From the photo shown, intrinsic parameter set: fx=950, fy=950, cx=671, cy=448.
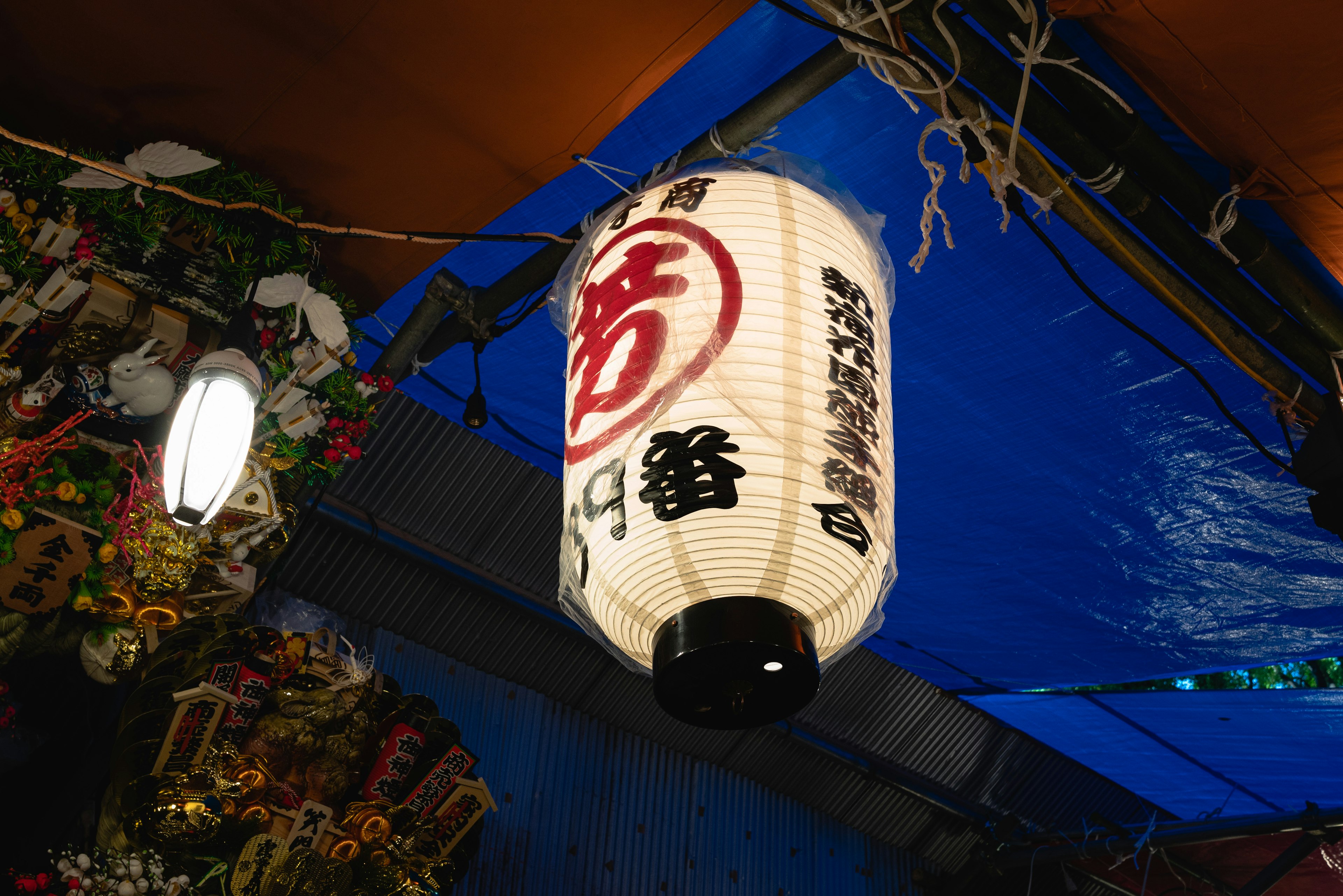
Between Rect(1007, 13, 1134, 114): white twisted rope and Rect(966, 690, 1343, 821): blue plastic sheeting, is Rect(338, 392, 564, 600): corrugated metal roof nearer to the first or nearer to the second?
Rect(1007, 13, 1134, 114): white twisted rope

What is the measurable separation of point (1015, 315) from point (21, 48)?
3.84 metres

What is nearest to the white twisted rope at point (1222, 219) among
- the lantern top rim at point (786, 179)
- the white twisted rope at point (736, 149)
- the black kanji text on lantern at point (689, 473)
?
the lantern top rim at point (786, 179)

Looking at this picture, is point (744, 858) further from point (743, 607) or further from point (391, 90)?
point (391, 90)

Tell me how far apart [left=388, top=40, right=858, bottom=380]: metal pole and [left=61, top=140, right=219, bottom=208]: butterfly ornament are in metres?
1.19

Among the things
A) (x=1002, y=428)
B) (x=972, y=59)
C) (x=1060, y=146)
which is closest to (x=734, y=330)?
(x=972, y=59)

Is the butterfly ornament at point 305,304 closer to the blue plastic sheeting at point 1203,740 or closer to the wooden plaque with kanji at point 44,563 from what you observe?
the wooden plaque with kanji at point 44,563

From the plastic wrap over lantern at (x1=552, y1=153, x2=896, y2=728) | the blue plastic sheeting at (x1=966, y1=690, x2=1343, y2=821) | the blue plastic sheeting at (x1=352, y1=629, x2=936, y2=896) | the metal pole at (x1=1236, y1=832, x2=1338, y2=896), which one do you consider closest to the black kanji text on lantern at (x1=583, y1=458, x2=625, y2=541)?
the plastic wrap over lantern at (x1=552, y1=153, x2=896, y2=728)

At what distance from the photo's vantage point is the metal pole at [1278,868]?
7.39m

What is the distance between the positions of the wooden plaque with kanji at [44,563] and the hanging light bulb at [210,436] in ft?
1.86

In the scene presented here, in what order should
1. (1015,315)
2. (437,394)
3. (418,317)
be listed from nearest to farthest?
1. (1015,315)
2. (418,317)
3. (437,394)

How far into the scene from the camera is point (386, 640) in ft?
18.6

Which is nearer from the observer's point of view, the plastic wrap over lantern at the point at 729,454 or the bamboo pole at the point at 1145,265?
the plastic wrap over lantern at the point at 729,454

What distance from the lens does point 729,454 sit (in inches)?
94.0

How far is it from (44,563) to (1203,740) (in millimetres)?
7295
